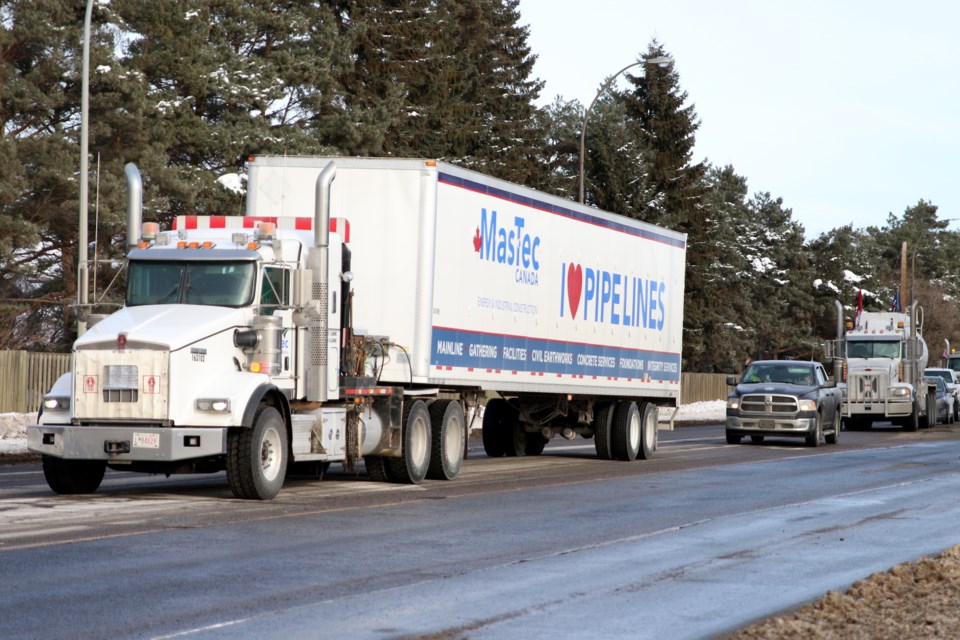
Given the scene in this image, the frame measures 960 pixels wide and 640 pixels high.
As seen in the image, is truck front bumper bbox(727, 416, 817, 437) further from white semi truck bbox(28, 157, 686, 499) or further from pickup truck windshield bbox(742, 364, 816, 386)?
white semi truck bbox(28, 157, 686, 499)

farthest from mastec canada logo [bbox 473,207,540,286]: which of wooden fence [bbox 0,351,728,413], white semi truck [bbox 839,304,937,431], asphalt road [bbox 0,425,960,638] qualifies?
white semi truck [bbox 839,304,937,431]

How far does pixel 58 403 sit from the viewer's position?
16.9m

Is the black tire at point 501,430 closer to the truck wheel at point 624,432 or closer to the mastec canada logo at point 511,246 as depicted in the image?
the truck wheel at point 624,432

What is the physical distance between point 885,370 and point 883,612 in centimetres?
3675

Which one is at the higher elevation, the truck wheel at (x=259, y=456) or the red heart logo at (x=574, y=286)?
the red heart logo at (x=574, y=286)

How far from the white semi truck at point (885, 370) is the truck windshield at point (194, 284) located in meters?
29.8

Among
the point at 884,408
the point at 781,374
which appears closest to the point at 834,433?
the point at 781,374

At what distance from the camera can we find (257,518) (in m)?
15.4

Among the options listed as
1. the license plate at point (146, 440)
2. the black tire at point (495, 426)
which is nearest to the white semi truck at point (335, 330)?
the license plate at point (146, 440)

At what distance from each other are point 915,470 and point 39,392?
2202cm

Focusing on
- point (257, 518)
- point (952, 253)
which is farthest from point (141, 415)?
point (952, 253)

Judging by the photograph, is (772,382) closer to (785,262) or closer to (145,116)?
(145,116)

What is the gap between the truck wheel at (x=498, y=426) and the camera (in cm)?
2770

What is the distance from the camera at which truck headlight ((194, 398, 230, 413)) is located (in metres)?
16.5
